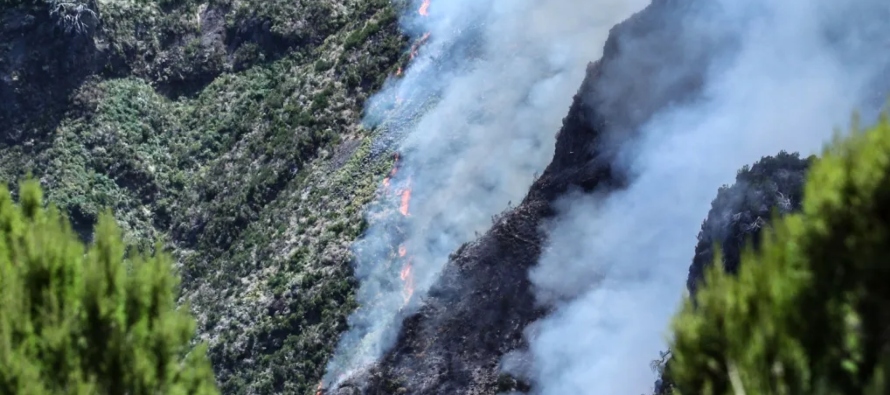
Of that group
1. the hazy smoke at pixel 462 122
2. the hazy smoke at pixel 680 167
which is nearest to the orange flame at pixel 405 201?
the hazy smoke at pixel 462 122

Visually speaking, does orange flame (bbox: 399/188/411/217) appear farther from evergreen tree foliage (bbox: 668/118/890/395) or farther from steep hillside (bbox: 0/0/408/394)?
evergreen tree foliage (bbox: 668/118/890/395)

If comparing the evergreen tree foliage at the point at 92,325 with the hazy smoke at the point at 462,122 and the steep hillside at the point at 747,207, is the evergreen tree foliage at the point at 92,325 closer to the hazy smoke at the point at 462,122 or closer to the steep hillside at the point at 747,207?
the steep hillside at the point at 747,207

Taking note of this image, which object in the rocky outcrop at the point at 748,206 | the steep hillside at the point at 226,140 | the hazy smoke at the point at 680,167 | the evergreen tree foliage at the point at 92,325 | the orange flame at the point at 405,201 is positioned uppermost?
the steep hillside at the point at 226,140

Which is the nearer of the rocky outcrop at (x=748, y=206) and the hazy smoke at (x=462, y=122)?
the rocky outcrop at (x=748, y=206)

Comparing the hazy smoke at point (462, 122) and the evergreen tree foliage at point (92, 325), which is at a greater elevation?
the hazy smoke at point (462, 122)

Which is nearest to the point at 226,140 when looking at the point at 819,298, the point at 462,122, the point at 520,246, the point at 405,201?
the point at 462,122

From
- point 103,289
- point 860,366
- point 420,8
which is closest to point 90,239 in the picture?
point 420,8

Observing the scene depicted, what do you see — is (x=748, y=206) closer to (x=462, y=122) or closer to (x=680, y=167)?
(x=680, y=167)
